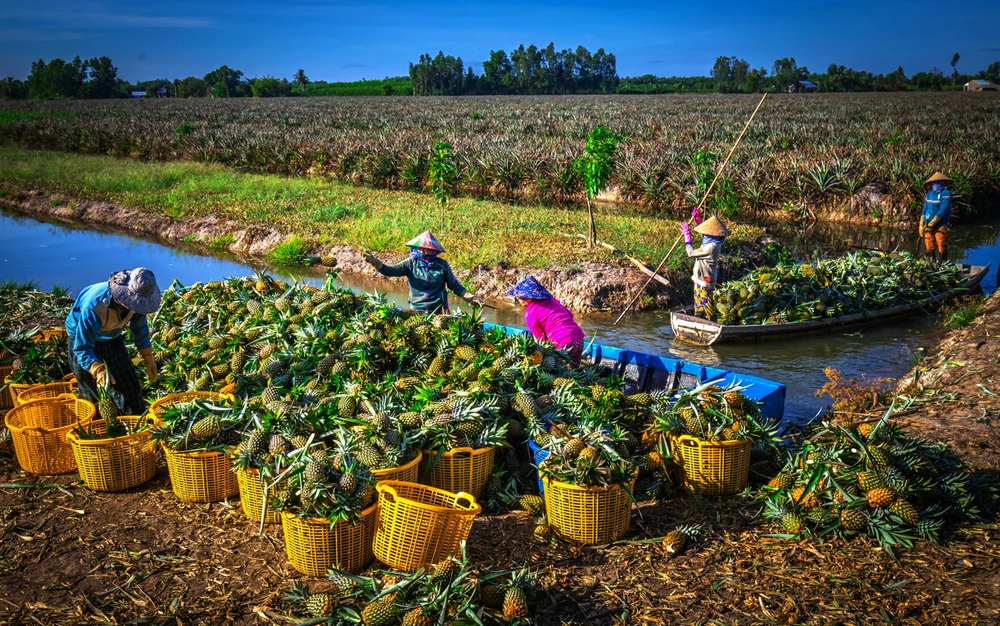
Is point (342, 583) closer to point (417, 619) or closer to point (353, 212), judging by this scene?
point (417, 619)

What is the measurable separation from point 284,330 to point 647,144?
74.6ft

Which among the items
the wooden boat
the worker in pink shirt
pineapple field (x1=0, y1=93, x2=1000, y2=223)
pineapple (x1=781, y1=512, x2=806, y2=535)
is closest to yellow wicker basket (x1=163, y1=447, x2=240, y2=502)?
A: the worker in pink shirt

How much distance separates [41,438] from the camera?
5.77 metres

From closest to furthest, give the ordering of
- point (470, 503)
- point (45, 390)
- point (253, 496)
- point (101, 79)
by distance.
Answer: point (470, 503) < point (253, 496) < point (45, 390) < point (101, 79)

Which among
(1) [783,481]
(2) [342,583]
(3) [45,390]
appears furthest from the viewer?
(3) [45,390]

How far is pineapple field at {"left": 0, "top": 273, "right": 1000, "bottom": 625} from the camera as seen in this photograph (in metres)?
4.20

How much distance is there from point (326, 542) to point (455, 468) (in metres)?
1.05

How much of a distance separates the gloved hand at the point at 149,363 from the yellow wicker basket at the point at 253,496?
1.93 meters

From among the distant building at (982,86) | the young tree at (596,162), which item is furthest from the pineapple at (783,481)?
the distant building at (982,86)

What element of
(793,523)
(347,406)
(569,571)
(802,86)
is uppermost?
(802,86)

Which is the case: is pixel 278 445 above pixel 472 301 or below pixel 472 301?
below

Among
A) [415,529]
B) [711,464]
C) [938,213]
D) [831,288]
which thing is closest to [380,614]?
[415,529]

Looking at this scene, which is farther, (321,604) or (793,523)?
(793,523)

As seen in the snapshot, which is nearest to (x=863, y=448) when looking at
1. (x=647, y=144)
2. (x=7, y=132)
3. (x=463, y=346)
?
(x=463, y=346)
